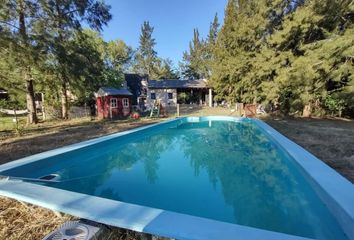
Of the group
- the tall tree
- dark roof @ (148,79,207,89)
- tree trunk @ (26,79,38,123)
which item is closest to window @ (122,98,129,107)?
tree trunk @ (26,79,38,123)

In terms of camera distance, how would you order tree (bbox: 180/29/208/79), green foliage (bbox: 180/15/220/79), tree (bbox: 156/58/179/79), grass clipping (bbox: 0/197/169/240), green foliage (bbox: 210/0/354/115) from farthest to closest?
tree (bbox: 156/58/179/79)
tree (bbox: 180/29/208/79)
green foliage (bbox: 180/15/220/79)
green foliage (bbox: 210/0/354/115)
grass clipping (bbox: 0/197/169/240)

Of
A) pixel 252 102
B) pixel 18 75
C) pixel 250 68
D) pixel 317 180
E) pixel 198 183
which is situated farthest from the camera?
pixel 252 102

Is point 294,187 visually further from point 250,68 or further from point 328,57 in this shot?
point 250,68

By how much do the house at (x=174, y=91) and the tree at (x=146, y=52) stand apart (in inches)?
632

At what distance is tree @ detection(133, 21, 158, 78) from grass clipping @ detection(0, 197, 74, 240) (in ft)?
138

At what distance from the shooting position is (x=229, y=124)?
1363 centimetres

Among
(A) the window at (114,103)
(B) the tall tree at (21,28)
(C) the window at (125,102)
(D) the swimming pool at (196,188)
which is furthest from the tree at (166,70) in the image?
(D) the swimming pool at (196,188)

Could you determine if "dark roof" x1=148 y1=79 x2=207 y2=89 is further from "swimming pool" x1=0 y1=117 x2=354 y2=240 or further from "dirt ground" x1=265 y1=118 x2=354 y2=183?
"dirt ground" x1=265 y1=118 x2=354 y2=183

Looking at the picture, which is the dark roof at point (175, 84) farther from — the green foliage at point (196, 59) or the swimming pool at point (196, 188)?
the swimming pool at point (196, 188)

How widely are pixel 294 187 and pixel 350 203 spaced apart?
1998 mm

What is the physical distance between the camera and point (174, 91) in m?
28.6

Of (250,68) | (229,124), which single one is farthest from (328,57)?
(250,68)

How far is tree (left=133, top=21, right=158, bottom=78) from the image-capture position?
4431cm

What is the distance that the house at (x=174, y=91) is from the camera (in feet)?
92.6
